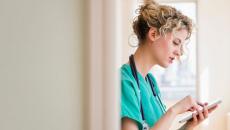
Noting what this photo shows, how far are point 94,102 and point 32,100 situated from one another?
8 cm

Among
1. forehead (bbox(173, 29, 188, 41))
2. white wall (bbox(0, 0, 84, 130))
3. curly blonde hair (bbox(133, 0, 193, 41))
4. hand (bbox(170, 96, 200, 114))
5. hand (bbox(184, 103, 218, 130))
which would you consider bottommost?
hand (bbox(184, 103, 218, 130))

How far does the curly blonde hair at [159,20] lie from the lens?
105cm

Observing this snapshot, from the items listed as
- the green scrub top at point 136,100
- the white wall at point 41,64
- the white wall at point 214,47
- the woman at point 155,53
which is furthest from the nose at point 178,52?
the white wall at point 214,47

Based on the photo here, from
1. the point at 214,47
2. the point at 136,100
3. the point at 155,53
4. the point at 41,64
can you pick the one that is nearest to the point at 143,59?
the point at 155,53

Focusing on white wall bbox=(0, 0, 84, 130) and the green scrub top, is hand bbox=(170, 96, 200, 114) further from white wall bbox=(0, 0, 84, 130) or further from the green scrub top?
white wall bbox=(0, 0, 84, 130)

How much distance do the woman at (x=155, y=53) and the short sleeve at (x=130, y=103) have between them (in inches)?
1.1

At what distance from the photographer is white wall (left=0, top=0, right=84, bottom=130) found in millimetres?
424

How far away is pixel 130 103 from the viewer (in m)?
0.94

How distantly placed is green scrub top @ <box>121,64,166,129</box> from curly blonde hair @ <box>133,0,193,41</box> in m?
0.15

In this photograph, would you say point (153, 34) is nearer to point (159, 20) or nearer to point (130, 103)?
point (159, 20)

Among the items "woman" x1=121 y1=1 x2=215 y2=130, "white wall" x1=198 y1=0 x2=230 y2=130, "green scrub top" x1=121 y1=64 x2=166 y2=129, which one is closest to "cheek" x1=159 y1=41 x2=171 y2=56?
"woman" x1=121 y1=1 x2=215 y2=130

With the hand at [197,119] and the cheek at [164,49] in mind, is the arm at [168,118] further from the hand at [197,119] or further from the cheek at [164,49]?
the cheek at [164,49]

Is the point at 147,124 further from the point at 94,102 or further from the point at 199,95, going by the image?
the point at 199,95

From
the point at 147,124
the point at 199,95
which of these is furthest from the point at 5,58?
the point at 199,95
